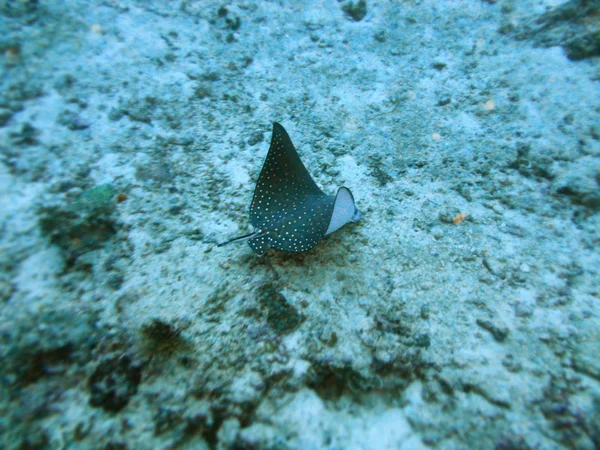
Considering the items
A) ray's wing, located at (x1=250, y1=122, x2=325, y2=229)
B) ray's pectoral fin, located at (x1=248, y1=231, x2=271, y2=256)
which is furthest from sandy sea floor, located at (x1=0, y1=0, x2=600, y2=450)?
ray's wing, located at (x1=250, y1=122, x2=325, y2=229)

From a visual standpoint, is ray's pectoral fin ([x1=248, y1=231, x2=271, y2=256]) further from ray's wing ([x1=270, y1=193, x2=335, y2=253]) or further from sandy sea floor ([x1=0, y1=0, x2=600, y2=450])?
sandy sea floor ([x1=0, y1=0, x2=600, y2=450])

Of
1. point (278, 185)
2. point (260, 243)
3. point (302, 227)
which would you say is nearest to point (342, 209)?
point (302, 227)

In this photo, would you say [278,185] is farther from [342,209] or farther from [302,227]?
[342,209]

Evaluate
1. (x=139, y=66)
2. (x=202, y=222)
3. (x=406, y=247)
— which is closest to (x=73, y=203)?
(x=202, y=222)

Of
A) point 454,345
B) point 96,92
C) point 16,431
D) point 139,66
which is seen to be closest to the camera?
point 16,431

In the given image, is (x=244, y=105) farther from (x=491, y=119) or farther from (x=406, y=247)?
(x=491, y=119)

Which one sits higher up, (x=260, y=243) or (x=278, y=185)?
(x=278, y=185)
